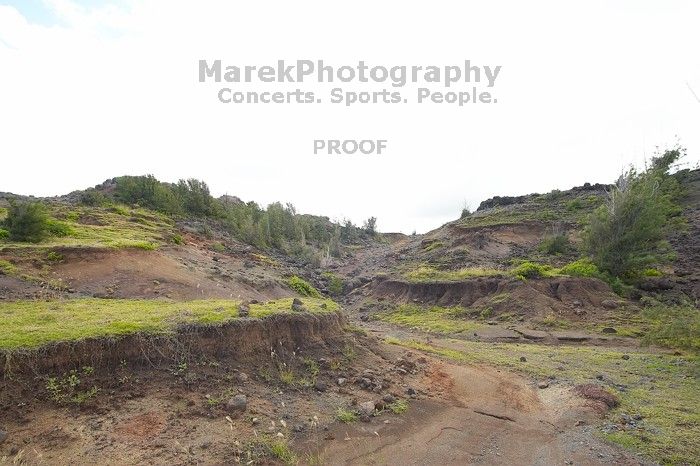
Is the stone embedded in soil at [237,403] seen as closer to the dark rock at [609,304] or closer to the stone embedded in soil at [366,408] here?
the stone embedded in soil at [366,408]

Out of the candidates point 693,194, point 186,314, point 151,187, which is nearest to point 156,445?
point 186,314

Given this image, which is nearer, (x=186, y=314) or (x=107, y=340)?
(x=107, y=340)

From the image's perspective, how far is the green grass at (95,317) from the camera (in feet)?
23.4

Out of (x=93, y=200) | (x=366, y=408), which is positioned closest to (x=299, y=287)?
(x=366, y=408)

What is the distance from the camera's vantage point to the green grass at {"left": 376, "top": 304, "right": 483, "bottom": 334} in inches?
774

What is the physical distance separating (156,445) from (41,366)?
96.8 inches

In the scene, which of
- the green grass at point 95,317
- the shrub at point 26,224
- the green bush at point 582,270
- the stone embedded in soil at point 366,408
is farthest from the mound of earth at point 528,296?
the shrub at point 26,224

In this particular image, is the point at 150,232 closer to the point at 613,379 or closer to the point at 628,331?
the point at 613,379

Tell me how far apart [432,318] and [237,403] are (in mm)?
16479

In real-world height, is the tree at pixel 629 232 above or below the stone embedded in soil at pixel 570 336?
above

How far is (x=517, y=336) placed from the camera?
17.6 metres

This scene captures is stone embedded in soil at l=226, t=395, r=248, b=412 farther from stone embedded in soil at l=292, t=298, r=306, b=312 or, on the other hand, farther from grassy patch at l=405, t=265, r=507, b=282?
grassy patch at l=405, t=265, r=507, b=282

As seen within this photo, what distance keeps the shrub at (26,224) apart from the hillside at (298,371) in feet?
1.20

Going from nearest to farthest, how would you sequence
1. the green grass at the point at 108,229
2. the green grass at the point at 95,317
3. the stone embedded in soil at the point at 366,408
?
the green grass at the point at 95,317, the stone embedded in soil at the point at 366,408, the green grass at the point at 108,229
